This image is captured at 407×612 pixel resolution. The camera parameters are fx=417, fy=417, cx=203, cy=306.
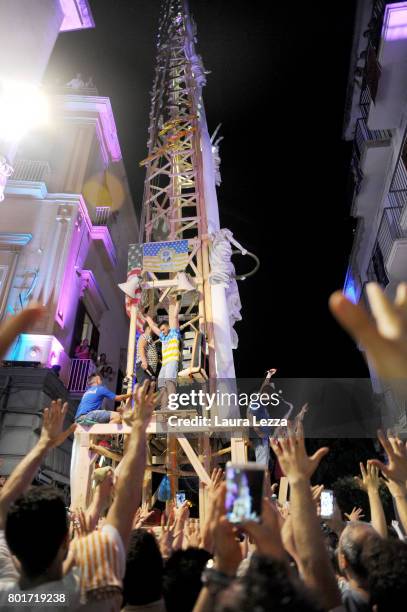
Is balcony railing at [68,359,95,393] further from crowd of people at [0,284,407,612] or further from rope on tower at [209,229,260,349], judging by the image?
crowd of people at [0,284,407,612]

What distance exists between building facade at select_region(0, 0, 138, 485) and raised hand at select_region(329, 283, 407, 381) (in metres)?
10.9

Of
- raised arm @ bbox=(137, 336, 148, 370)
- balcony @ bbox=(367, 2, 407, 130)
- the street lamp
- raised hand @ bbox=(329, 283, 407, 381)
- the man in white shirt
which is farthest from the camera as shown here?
balcony @ bbox=(367, 2, 407, 130)

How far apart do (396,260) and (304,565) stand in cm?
1283

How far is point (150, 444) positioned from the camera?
8266 mm

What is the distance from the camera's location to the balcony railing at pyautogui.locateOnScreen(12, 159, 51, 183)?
15.0m

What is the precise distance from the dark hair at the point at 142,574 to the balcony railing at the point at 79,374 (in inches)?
465

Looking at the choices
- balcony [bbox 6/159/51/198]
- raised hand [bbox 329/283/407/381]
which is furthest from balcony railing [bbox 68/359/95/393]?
raised hand [bbox 329/283/407/381]

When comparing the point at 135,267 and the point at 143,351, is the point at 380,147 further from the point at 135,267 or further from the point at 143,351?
the point at 143,351

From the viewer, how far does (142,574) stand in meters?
2.01

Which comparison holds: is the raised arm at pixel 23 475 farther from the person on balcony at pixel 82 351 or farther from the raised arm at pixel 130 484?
the person on balcony at pixel 82 351

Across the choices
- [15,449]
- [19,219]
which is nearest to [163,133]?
[19,219]

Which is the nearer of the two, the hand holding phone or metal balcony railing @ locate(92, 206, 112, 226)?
the hand holding phone

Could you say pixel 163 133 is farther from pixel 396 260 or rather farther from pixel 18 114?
pixel 396 260

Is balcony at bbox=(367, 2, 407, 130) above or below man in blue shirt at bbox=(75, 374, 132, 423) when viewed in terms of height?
above
